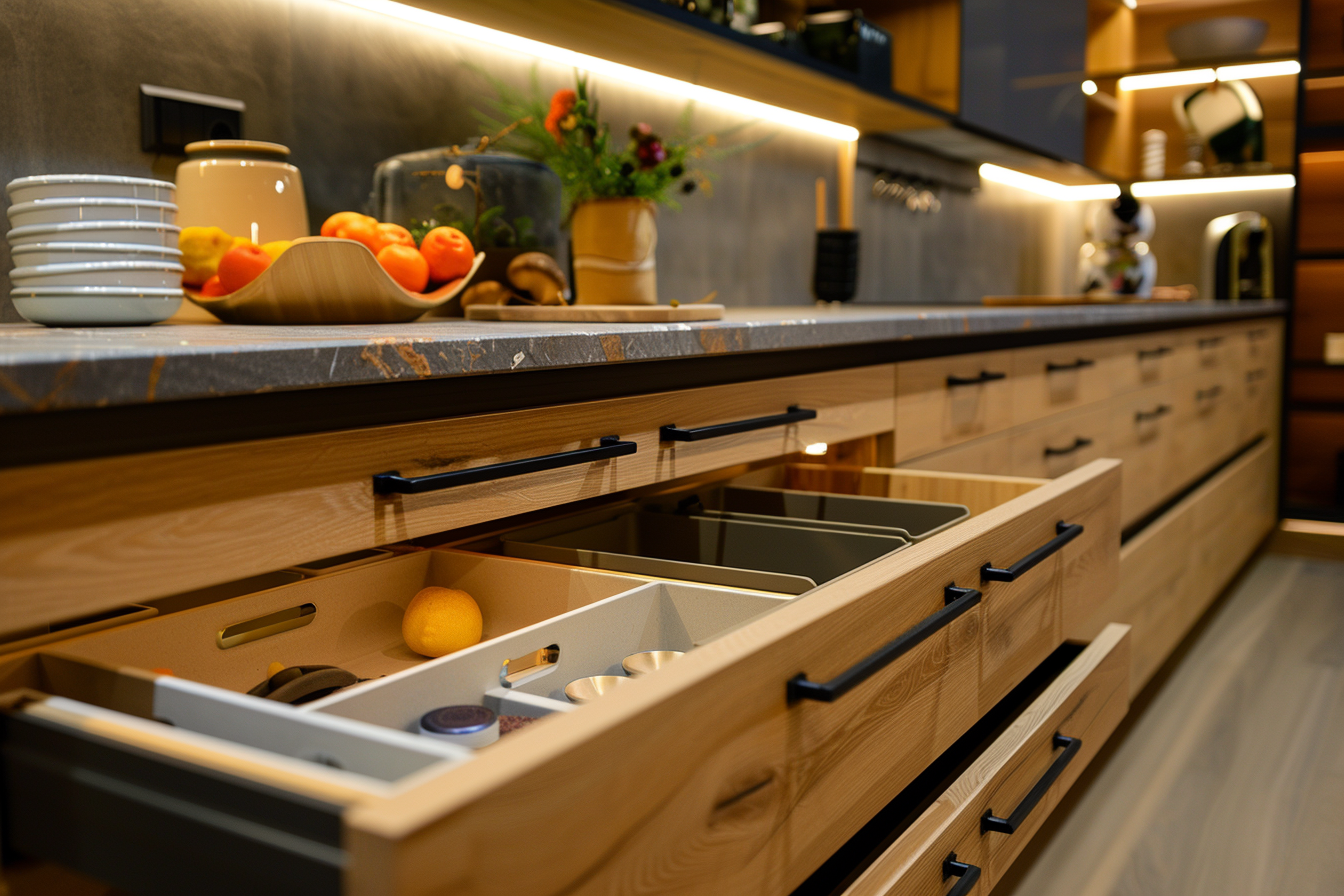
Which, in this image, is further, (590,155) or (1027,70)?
(1027,70)

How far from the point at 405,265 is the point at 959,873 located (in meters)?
0.83

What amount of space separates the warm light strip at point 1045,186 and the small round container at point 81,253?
124 inches

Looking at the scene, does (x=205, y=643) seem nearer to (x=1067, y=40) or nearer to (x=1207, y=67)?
(x=1067, y=40)

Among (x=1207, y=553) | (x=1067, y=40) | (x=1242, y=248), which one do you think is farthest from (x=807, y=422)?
(x=1242, y=248)

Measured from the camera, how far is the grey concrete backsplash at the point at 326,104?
1162 mm

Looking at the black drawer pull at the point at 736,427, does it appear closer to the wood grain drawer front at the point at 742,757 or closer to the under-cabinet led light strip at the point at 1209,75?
the wood grain drawer front at the point at 742,757

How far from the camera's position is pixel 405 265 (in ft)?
3.84

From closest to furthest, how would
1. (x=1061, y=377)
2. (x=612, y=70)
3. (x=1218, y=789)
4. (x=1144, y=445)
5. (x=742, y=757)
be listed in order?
1. (x=742, y=757)
2. (x=1218, y=789)
3. (x=612, y=70)
4. (x=1061, y=377)
5. (x=1144, y=445)

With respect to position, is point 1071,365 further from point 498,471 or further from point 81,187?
point 81,187

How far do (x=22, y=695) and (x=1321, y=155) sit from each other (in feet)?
15.7

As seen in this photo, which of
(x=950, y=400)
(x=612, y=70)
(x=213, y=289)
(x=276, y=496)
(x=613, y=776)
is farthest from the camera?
(x=612, y=70)

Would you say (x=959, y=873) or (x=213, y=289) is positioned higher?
(x=213, y=289)

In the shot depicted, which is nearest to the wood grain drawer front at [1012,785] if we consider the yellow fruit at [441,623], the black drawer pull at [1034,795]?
the black drawer pull at [1034,795]

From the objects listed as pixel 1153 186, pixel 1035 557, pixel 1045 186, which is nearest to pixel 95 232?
pixel 1035 557
